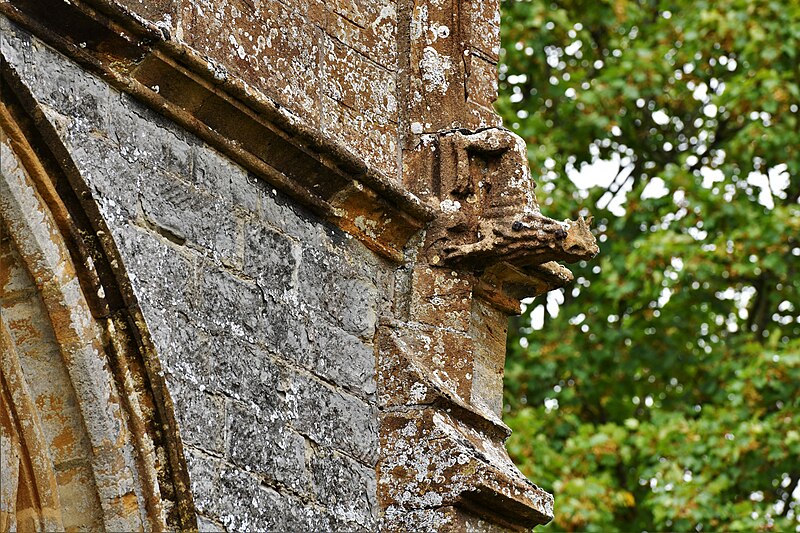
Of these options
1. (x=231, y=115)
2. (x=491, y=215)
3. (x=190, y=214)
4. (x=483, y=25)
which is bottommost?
(x=190, y=214)

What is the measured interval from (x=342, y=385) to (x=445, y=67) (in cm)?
132

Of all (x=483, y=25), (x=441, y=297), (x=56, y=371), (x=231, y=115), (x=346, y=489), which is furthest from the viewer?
(x=483, y=25)

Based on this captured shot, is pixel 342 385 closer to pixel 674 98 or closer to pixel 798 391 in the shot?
pixel 798 391

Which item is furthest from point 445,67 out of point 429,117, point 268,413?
point 268,413

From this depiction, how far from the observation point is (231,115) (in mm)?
4664

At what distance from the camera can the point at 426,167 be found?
5.53m

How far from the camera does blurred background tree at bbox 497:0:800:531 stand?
10656 mm

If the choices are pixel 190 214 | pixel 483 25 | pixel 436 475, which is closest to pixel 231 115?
pixel 190 214

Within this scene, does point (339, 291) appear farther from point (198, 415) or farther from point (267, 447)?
point (198, 415)

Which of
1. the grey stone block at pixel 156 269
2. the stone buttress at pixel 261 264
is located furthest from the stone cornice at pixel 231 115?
the grey stone block at pixel 156 269

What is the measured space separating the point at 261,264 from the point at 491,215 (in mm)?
996

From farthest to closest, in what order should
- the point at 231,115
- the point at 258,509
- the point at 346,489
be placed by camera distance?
1. the point at 346,489
2. the point at 231,115
3. the point at 258,509

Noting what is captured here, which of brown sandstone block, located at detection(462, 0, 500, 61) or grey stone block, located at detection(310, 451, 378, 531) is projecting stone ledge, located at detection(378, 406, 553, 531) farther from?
brown sandstone block, located at detection(462, 0, 500, 61)

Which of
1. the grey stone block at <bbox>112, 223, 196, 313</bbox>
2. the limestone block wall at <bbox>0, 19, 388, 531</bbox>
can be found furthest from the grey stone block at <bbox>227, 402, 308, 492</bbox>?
the grey stone block at <bbox>112, 223, 196, 313</bbox>
